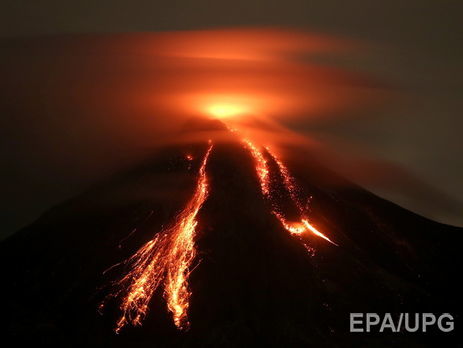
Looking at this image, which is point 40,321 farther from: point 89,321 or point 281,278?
point 281,278

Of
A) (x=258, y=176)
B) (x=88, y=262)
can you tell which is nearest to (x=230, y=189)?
(x=258, y=176)

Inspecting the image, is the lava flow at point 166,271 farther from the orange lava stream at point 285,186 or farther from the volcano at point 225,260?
the orange lava stream at point 285,186

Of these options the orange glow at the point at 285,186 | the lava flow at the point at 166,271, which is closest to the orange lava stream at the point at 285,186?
the orange glow at the point at 285,186

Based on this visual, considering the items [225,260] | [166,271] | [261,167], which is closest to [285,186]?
[261,167]

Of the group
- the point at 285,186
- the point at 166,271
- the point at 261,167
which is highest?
the point at 261,167

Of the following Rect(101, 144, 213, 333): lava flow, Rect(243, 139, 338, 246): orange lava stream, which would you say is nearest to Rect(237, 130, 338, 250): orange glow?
Rect(243, 139, 338, 246): orange lava stream

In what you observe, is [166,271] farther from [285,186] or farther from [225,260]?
[285,186]
